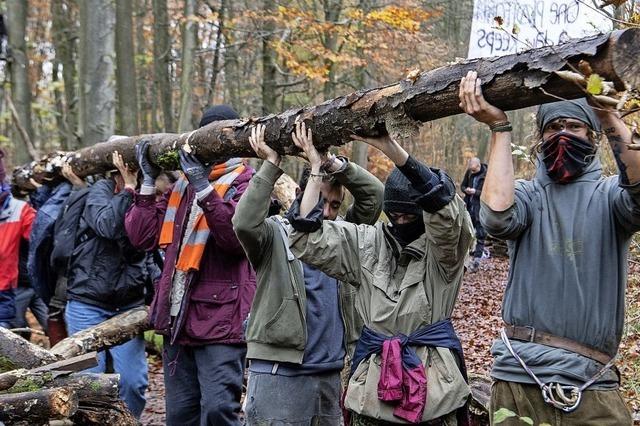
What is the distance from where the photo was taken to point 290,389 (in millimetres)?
4246

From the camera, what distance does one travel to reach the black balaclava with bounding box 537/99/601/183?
3170mm

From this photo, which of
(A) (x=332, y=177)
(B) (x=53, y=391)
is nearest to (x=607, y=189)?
(A) (x=332, y=177)

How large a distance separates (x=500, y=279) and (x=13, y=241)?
9.93m

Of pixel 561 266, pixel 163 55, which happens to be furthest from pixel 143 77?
pixel 561 266

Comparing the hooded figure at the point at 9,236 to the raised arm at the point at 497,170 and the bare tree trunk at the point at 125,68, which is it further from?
the raised arm at the point at 497,170

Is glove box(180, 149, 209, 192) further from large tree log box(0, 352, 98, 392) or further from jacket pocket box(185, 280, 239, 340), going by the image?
large tree log box(0, 352, 98, 392)

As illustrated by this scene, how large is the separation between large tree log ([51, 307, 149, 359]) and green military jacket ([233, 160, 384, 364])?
6.88 ft

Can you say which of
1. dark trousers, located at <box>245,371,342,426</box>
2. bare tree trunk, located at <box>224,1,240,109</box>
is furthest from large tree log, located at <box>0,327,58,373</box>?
bare tree trunk, located at <box>224,1,240,109</box>

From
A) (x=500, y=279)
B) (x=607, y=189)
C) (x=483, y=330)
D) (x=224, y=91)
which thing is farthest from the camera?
(x=224, y=91)

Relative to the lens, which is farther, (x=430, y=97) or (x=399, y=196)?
(x=399, y=196)

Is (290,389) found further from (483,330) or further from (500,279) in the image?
(500,279)

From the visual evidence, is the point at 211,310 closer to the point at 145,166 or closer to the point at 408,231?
the point at 145,166

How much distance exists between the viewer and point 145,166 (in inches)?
219

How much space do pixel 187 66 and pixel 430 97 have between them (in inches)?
456
